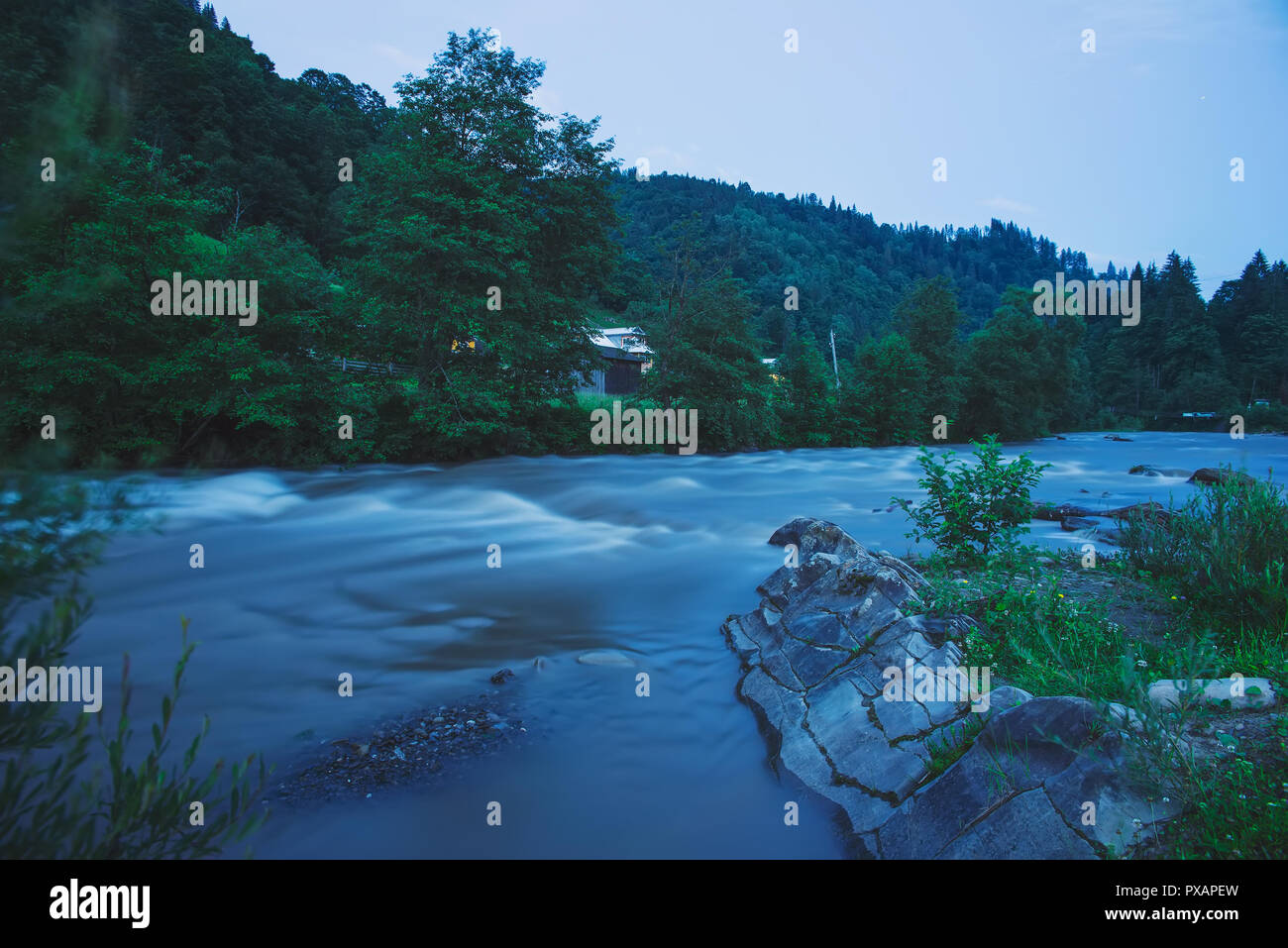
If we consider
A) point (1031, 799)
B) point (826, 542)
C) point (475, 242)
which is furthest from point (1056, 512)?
point (475, 242)

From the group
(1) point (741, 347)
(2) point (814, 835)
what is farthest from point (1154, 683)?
(1) point (741, 347)

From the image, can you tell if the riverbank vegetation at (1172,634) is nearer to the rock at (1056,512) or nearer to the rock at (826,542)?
the rock at (826,542)

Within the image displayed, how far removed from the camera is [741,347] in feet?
122

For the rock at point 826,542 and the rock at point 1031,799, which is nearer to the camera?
the rock at point 1031,799

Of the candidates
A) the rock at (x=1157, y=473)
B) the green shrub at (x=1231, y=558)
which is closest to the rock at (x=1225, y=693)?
the green shrub at (x=1231, y=558)

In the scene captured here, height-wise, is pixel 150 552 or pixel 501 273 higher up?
pixel 501 273

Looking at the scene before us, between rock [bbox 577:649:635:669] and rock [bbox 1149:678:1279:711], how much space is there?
4757mm

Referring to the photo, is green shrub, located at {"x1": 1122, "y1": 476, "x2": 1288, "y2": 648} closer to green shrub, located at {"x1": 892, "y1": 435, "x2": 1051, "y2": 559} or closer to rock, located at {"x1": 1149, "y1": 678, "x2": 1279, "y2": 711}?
green shrub, located at {"x1": 892, "y1": 435, "x2": 1051, "y2": 559}

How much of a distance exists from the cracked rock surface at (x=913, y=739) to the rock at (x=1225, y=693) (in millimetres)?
877

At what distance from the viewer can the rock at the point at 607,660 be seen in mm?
7676

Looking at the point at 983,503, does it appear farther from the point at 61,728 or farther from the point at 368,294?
the point at 368,294

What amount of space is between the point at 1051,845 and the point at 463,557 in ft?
35.4

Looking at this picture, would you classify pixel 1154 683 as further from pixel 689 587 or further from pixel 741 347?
pixel 741 347
